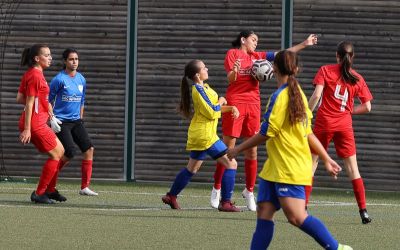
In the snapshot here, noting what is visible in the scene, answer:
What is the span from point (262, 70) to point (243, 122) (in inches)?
33.0

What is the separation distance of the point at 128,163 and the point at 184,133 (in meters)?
1.05

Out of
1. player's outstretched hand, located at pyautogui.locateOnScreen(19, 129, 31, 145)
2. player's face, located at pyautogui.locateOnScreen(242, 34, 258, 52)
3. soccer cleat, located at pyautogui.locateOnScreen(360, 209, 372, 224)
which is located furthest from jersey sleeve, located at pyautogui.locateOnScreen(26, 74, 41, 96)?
soccer cleat, located at pyautogui.locateOnScreen(360, 209, 372, 224)

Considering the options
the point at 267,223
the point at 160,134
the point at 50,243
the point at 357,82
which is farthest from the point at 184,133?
the point at 267,223

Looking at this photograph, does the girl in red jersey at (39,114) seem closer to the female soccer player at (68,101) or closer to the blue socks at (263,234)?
the female soccer player at (68,101)

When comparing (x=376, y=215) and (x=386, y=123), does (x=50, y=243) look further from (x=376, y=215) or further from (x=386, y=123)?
(x=386, y=123)

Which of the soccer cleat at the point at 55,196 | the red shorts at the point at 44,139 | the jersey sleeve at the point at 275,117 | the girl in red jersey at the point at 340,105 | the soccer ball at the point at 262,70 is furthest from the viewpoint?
the soccer cleat at the point at 55,196

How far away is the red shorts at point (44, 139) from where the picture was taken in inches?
609

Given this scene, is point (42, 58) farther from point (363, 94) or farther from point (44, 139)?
point (363, 94)

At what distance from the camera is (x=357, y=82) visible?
556 inches

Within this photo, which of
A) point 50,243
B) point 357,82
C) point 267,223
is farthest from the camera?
point 357,82

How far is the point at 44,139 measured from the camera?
15477 millimetres

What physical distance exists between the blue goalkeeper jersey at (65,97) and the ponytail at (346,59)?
433 centimetres

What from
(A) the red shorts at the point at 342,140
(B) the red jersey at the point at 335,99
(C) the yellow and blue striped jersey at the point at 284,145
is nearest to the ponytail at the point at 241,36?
(B) the red jersey at the point at 335,99

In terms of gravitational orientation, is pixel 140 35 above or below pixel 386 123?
above
